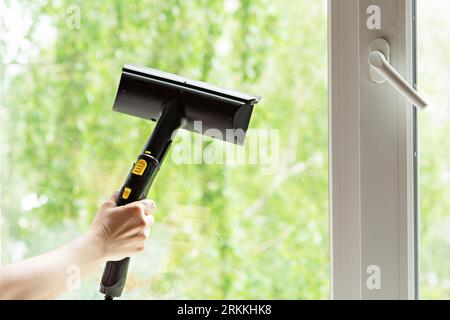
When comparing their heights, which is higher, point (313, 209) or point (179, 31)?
point (179, 31)

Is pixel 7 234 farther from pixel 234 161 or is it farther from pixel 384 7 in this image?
pixel 384 7

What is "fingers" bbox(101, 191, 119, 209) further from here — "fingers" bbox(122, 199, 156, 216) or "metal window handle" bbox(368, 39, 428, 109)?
"metal window handle" bbox(368, 39, 428, 109)

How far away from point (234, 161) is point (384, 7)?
0.38m

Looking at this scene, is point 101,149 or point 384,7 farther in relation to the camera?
point 101,149

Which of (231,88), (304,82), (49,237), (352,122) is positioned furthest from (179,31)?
(49,237)

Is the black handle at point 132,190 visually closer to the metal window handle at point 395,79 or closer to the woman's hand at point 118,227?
the woman's hand at point 118,227

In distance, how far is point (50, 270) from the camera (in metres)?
0.88

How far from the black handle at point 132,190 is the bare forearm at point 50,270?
40mm

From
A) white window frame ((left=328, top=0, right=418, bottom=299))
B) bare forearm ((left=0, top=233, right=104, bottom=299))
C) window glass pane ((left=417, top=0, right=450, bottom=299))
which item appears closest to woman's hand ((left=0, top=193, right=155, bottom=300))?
bare forearm ((left=0, top=233, right=104, bottom=299))

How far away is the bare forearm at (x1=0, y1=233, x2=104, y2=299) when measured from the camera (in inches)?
33.8

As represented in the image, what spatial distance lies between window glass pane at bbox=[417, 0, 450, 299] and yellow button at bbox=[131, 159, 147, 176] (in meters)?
0.48

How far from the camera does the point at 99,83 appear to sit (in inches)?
42.2

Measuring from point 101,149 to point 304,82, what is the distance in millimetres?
417
